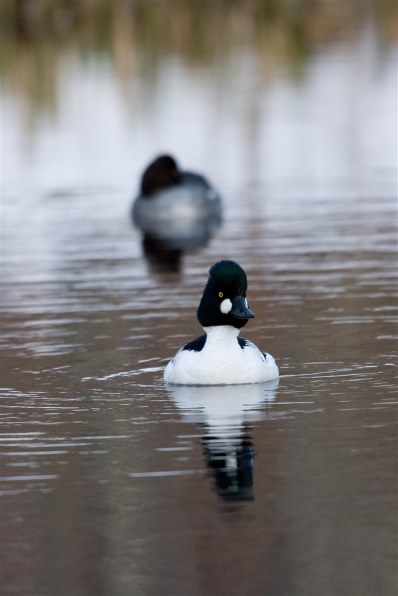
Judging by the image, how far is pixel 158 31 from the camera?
163 feet

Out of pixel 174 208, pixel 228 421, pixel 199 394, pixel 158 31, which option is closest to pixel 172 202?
pixel 174 208

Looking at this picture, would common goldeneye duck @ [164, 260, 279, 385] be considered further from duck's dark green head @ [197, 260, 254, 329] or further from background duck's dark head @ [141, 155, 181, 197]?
background duck's dark head @ [141, 155, 181, 197]

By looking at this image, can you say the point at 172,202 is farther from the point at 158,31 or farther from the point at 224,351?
the point at 158,31

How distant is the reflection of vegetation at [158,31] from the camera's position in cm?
4070

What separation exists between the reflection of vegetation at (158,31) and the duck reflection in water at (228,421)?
23.9 meters

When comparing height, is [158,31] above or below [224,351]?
below

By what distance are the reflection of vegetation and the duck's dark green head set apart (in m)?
23.7

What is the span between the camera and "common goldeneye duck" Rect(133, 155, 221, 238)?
21203 mm

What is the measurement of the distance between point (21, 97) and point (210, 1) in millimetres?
22783

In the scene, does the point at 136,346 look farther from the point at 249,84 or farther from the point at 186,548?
the point at 249,84

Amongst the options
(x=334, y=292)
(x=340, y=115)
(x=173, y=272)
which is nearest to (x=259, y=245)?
(x=173, y=272)

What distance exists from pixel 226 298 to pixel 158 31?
39.2 metres

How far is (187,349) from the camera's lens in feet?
36.7

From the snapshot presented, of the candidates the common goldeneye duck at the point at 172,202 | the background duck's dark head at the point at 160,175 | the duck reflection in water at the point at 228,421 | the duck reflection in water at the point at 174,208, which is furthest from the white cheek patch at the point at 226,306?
the background duck's dark head at the point at 160,175
